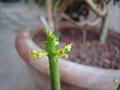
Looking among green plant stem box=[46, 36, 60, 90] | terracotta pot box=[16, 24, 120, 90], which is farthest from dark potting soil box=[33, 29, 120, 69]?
green plant stem box=[46, 36, 60, 90]

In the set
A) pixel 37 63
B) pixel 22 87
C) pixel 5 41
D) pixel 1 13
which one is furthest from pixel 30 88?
pixel 1 13

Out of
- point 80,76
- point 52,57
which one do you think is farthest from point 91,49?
point 52,57

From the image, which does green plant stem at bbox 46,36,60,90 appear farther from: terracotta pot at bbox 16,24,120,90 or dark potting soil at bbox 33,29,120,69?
dark potting soil at bbox 33,29,120,69

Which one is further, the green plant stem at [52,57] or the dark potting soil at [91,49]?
the dark potting soil at [91,49]

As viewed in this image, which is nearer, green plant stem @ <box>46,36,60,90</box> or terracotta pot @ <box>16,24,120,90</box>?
green plant stem @ <box>46,36,60,90</box>

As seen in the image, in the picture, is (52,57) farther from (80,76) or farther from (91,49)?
(91,49)

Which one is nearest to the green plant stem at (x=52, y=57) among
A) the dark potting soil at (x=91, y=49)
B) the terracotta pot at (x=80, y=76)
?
the terracotta pot at (x=80, y=76)

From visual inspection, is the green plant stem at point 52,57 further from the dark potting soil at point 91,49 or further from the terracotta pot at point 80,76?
the dark potting soil at point 91,49

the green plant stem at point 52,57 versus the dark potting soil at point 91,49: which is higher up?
the green plant stem at point 52,57

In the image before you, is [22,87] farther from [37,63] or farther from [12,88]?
[37,63]
